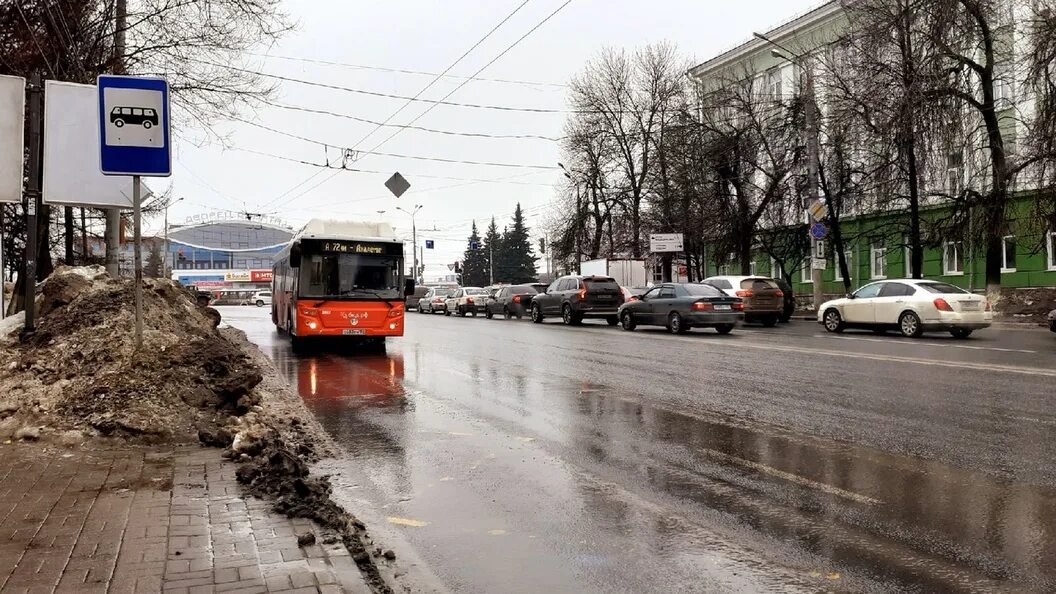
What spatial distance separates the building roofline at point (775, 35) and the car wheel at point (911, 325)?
18961 mm

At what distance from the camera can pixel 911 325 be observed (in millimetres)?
19625

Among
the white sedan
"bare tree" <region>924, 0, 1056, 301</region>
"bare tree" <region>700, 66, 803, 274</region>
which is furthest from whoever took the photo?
"bare tree" <region>700, 66, 803, 274</region>

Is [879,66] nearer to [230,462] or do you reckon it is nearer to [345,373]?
[345,373]

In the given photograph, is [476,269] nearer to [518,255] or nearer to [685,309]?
[518,255]

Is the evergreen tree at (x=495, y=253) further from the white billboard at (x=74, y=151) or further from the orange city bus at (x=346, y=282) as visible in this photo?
the white billboard at (x=74, y=151)

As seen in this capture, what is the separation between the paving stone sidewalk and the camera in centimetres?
363

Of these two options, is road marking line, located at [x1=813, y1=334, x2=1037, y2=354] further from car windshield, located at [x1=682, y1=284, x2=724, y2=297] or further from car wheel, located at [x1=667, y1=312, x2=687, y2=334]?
car wheel, located at [x1=667, y1=312, x2=687, y2=334]

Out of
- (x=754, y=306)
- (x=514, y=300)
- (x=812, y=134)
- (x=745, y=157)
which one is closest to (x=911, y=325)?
(x=754, y=306)

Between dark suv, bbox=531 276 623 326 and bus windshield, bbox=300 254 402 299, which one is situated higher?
bus windshield, bbox=300 254 402 299

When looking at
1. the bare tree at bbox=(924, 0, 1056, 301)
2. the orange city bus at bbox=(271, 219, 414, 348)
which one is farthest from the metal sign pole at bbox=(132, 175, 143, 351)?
the bare tree at bbox=(924, 0, 1056, 301)

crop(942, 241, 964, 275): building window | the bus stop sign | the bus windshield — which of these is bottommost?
the bus windshield

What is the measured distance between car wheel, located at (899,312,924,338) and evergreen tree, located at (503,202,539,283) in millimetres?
75696

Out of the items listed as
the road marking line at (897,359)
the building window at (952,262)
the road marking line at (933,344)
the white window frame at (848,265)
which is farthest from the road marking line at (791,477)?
the white window frame at (848,265)

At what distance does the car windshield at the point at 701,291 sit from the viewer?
21922 mm
